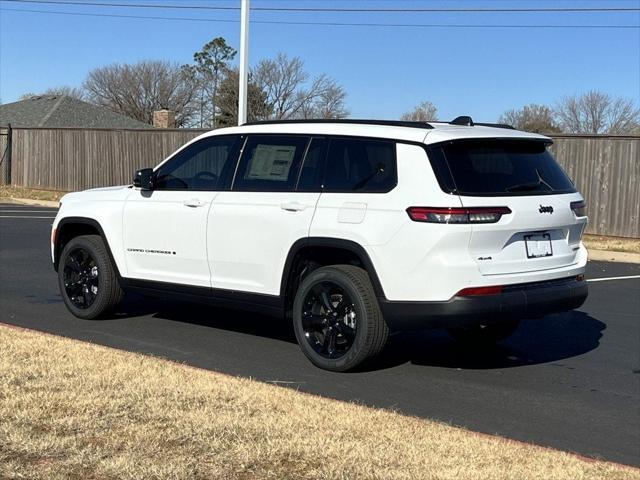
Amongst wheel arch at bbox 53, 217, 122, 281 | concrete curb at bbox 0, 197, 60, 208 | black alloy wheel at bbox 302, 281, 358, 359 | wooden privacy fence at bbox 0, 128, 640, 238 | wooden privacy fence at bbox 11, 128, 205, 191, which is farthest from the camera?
wooden privacy fence at bbox 11, 128, 205, 191

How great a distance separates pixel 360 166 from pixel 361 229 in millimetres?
562

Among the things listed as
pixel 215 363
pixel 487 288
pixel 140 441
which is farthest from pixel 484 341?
pixel 140 441

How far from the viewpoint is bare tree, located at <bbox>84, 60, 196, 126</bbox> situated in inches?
2872

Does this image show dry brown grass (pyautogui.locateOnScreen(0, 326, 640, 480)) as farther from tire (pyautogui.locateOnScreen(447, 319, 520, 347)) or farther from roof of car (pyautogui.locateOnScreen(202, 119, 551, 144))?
tire (pyautogui.locateOnScreen(447, 319, 520, 347))

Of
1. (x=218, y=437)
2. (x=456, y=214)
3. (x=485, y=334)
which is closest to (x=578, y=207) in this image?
(x=456, y=214)

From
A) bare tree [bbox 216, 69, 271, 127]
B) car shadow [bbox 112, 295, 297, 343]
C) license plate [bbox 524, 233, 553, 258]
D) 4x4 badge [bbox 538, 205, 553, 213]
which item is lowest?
car shadow [bbox 112, 295, 297, 343]

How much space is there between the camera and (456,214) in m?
6.07

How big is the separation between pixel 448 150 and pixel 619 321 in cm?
411

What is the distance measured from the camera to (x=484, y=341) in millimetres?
7953

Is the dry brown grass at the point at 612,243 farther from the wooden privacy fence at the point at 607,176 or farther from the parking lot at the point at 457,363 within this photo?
the parking lot at the point at 457,363

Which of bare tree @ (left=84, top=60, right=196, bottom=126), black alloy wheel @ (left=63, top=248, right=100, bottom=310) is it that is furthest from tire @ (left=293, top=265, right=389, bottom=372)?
bare tree @ (left=84, top=60, right=196, bottom=126)

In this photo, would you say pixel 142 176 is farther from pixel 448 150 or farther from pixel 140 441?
pixel 140 441

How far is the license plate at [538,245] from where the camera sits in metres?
6.47

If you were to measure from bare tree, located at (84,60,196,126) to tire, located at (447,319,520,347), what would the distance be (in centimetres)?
6651
